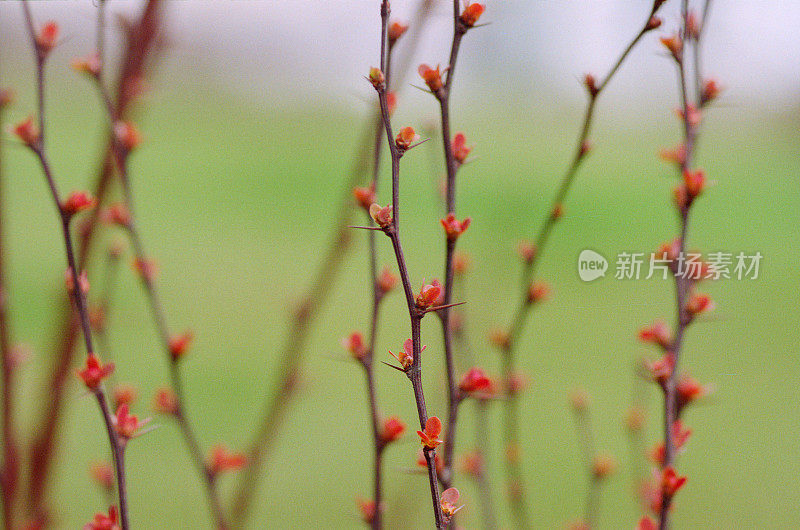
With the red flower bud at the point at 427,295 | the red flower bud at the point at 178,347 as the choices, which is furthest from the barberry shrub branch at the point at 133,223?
the red flower bud at the point at 427,295

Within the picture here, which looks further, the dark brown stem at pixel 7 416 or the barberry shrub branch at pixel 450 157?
the dark brown stem at pixel 7 416

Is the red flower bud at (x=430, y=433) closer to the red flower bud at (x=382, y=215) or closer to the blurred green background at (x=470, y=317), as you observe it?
the red flower bud at (x=382, y=215)

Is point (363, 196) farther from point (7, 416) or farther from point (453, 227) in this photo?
point (7, 416)

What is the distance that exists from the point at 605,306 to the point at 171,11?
1372 millimetres

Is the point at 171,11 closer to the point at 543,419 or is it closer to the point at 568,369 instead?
the point at 543,419

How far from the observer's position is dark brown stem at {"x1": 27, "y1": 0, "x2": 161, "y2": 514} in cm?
49

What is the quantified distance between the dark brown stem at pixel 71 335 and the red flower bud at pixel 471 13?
0.30m

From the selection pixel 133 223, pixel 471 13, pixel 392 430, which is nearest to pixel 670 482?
pixel 392 430

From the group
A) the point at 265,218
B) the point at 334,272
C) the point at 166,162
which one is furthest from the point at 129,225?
the point at 166,162

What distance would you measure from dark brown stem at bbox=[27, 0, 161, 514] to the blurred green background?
1.7 inches

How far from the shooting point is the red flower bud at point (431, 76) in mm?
285

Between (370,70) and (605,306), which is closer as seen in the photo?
(370,70)

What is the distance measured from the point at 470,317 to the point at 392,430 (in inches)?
16.1

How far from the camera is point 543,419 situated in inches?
53.9
